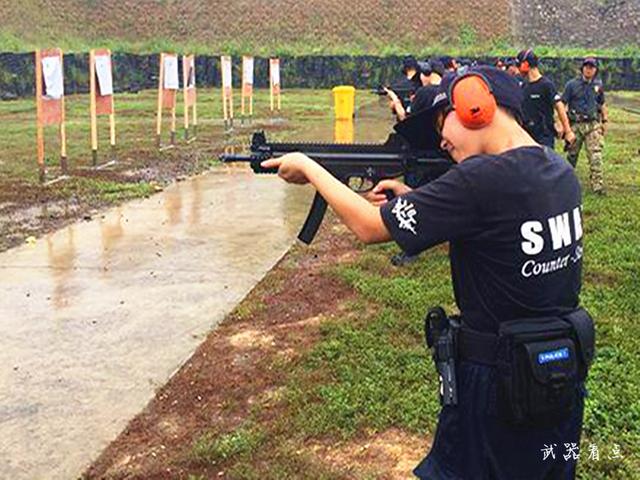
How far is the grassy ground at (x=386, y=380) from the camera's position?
3955mm

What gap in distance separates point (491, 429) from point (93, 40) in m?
46.7

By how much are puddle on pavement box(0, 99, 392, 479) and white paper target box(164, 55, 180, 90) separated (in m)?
6.17

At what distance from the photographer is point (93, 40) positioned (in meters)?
45.3

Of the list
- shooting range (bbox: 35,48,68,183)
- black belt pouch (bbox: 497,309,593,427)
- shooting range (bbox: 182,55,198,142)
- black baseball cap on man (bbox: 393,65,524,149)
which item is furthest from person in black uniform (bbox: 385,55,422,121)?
shooting range (bbox: 182,55,198,142)

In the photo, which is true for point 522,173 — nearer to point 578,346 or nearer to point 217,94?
point 578,346

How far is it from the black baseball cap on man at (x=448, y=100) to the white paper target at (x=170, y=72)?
13.8 meters

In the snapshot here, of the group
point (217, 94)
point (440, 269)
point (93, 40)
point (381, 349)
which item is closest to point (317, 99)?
point (217, 94)

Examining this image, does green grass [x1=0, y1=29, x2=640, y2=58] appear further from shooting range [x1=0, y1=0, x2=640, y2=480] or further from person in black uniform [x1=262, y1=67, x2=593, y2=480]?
person in black uniform [x1=262, y1=67, x2=593, y2=480]

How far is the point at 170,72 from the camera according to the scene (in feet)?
53.8

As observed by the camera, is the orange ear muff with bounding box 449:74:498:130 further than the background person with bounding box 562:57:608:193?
No

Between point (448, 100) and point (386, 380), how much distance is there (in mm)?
2676

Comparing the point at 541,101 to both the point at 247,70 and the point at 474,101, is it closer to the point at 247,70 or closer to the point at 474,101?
the point at 474,101

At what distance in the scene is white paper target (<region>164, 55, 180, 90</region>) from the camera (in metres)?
16.1

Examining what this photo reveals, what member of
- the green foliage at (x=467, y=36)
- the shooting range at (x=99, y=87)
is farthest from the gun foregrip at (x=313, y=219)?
the green foliage at (x=467, y=36)
